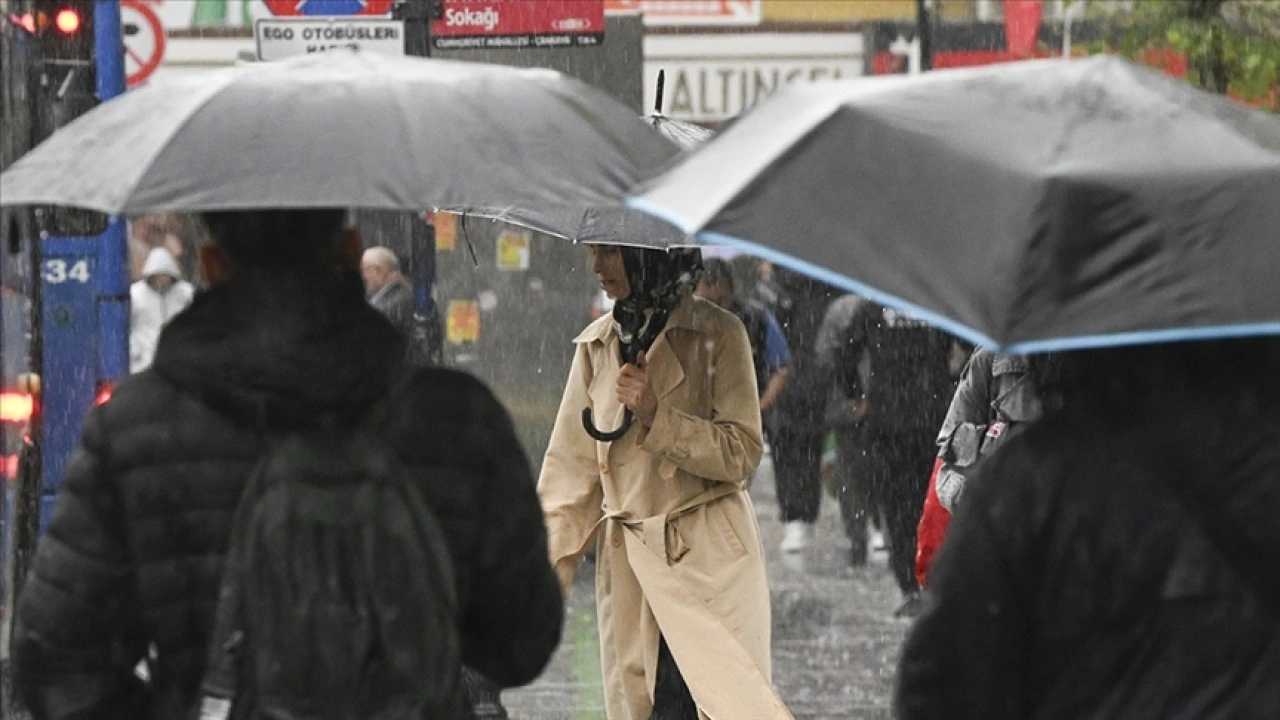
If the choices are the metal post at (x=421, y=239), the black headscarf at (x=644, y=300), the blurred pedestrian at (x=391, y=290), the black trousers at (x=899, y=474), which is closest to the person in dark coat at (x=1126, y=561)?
the black headscarf at (x=644, y=300)

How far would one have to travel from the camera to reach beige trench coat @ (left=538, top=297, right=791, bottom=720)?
644 cm

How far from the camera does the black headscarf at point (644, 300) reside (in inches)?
259

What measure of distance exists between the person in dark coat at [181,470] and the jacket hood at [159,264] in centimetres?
1123

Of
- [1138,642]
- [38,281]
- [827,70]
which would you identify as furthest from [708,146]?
[827,70]

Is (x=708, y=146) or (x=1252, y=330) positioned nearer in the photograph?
(x=1252, y=330)

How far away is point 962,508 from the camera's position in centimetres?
353

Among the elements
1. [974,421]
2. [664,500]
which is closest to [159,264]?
[664,500]

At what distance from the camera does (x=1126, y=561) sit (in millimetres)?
3439

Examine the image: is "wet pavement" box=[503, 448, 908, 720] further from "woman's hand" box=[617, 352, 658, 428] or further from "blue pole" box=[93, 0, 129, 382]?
"woman's hand" box=[617, 352, 658, 428]

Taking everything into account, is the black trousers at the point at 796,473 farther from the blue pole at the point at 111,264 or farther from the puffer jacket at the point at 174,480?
the puffer jacket at the point at 174,480

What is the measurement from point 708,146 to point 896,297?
0.64 meters

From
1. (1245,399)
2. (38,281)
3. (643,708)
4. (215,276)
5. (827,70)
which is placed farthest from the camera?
(827,70)

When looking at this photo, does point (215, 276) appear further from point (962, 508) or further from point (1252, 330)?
point (1252, 330)

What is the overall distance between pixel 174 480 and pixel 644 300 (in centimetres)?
311
